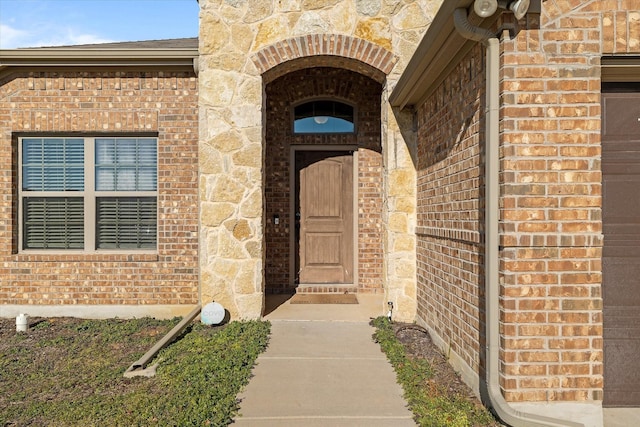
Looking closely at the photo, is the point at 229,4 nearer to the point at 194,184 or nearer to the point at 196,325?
the point at 194,184

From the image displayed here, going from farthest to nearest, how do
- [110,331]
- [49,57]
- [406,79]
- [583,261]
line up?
[49,57] → [110,331] → [406,79] → [583,261]

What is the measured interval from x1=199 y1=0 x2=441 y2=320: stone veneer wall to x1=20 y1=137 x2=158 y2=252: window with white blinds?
1135 millimetres

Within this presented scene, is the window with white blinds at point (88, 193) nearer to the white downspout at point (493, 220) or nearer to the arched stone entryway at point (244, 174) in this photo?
the arched stone entryway at point (244, 174)

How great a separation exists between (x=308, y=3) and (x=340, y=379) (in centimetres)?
433

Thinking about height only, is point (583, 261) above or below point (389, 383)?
above

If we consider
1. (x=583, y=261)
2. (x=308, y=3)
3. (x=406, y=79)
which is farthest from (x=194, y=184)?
(x=583, y=261)

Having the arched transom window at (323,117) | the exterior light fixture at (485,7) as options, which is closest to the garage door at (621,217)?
the exterior light fixture at (485,7)

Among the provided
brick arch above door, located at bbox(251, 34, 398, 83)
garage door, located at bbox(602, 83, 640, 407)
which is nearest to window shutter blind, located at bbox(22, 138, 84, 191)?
brick arch above door, located at bbox(251, 34, 398, 83)

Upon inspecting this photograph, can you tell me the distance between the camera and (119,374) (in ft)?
12.3

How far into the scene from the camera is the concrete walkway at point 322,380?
2.96m

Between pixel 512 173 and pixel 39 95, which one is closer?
pixel 512 173

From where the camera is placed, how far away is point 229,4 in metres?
5.27

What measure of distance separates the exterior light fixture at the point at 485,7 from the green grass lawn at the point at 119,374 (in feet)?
10.2

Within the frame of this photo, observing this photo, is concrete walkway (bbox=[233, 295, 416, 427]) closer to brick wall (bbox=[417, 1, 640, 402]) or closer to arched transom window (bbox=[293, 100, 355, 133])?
brick wall (bbox=[417, 1, 640, 402])
